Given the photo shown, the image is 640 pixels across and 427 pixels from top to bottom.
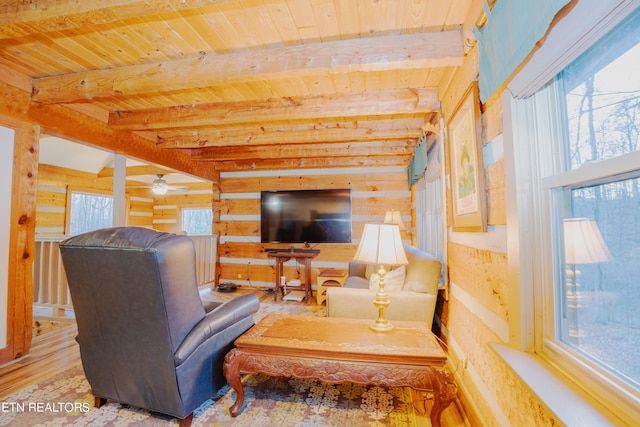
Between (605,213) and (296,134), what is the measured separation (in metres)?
3.10

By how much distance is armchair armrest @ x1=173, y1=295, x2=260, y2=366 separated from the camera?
Result: 4.83 feet

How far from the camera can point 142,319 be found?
1.44 m

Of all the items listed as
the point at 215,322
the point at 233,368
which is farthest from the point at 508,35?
the point at 233,368

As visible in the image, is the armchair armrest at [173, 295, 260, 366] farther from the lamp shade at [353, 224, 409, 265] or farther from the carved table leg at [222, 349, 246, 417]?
the lamp shade at [353, 224, 409, 265]

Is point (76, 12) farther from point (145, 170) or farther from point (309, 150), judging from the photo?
point (145, 170)

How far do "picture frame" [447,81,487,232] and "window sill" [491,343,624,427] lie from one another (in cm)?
65

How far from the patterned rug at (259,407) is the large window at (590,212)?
3.59 ft

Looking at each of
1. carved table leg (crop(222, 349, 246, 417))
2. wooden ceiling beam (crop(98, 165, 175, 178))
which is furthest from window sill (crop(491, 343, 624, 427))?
wooden ceiling beam (crop(98, 165, 175, 178))

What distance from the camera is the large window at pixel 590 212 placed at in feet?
2.43

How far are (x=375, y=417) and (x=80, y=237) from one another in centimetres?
202

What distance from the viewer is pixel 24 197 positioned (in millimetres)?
2430

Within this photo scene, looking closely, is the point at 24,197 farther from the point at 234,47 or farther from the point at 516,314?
the point at 516,314

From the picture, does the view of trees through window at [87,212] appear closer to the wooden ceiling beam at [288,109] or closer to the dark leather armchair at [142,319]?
the wooden ceiling beam at [288,109]

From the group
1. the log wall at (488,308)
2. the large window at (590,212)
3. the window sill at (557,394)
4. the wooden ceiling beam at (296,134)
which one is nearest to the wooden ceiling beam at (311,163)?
the wooden ceiling beam at (296,134)
